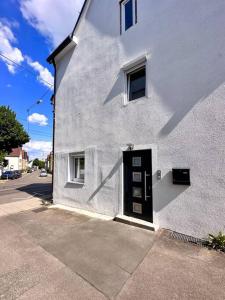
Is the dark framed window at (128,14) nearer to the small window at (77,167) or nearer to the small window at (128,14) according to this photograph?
the small window at (128,14)

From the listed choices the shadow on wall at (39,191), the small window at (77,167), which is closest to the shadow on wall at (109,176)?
the small window at (77,167)

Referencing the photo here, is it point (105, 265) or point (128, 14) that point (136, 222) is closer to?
point (105, 265)

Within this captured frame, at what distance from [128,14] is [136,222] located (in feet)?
22.3

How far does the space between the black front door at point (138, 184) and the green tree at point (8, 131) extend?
26538mm

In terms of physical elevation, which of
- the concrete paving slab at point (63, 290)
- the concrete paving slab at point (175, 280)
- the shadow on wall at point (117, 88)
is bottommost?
the concrete paving slab at point (63, 290)

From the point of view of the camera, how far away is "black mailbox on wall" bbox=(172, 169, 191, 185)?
4.17 metres

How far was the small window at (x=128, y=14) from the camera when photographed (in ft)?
18.8

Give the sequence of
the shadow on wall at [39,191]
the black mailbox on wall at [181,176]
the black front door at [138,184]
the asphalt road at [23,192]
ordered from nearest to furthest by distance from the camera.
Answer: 1. the black mailbox on wall at [181,176]
2. the black front door at [138,184]
3. the asphalt road at [23,192]
4. the shadow on wall at [39,191]

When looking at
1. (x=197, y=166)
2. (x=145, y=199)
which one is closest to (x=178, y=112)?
(x=197, y=166)

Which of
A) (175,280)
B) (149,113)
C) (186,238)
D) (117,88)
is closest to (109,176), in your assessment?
(149,113)

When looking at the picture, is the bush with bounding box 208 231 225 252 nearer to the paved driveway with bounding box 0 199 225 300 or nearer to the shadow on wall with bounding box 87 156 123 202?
the paved driveway with bounding box 0 199 225 300

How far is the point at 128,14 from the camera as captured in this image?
5969 millimetres

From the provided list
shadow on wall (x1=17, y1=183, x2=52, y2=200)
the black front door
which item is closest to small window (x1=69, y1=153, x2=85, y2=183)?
the black front door

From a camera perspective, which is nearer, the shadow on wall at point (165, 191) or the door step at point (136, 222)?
the shadow on wall at point (165, 191)
